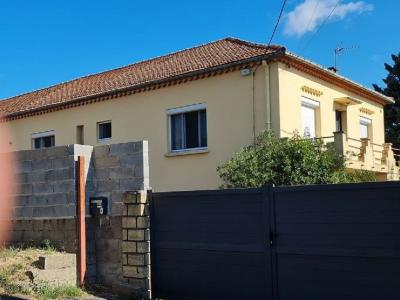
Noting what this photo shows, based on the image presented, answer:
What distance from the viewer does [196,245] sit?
8.01m

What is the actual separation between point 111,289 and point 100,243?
0.80 m

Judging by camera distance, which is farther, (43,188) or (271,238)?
(43,188)

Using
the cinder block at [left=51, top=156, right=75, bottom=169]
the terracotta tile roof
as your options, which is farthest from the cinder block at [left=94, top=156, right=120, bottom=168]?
the terracotta tile roof

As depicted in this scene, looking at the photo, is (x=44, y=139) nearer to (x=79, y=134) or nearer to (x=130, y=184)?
(x=79, y=134)

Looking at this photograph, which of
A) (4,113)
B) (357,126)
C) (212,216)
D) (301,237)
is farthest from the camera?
(4,113)

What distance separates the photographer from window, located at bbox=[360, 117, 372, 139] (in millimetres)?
21344

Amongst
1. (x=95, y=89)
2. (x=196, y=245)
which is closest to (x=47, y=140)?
(x=95, y=89)

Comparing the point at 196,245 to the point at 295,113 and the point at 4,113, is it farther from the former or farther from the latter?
the point at 4,113

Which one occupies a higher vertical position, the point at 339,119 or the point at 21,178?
the point at 339,119

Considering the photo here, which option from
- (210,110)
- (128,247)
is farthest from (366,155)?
(128,247)

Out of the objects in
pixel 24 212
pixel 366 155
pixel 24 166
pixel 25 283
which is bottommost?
pixel 25 283

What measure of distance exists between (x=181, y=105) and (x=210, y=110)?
1169 mm

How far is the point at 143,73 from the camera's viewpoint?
2020cm

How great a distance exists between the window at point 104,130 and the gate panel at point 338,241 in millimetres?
13602
